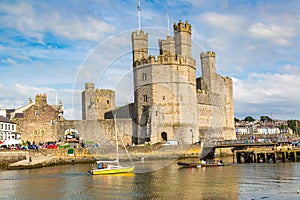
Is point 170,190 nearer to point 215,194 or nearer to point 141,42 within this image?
point 215,194

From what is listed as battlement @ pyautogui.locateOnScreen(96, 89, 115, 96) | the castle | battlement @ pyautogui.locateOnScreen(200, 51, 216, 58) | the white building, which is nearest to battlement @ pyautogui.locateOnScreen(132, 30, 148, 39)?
the castle

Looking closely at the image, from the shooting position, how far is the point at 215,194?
17.8 meters

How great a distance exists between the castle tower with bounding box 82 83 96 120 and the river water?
79.1 feet

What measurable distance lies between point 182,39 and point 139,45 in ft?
18.2

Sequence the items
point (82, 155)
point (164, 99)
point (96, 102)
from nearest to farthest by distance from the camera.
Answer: point (82, 155), point (164, 99), point (96, 102)

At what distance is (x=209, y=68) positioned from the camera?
5819 cm

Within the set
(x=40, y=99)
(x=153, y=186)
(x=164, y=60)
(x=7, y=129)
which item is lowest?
(x=153, y=186)

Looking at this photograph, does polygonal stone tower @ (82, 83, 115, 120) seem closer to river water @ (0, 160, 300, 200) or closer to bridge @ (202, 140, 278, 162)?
bridge @ (202, 140, 278, 162)

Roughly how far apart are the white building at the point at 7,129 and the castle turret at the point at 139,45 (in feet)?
54.9

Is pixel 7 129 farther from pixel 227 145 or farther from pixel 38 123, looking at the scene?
pixel 227 145

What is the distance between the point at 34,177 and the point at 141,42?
26193 millimetres

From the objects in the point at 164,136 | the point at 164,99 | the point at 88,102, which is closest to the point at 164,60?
the point at 164,99

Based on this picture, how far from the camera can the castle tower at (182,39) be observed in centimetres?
4678

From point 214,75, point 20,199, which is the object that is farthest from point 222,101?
point 20,199
